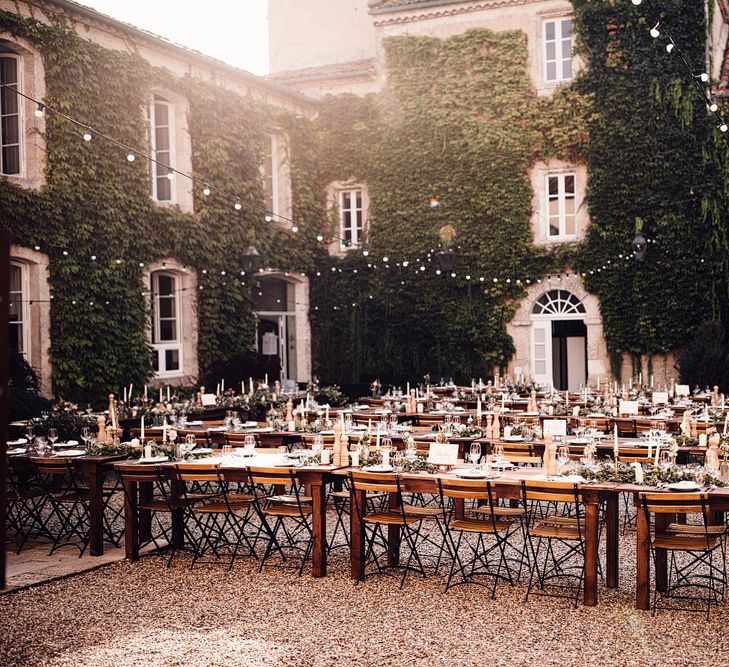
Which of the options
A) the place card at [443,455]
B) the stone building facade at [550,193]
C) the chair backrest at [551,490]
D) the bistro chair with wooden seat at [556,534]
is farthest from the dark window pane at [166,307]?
the chair backrest at [551,490]

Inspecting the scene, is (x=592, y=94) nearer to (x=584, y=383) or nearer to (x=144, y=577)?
(x=584, y=383)

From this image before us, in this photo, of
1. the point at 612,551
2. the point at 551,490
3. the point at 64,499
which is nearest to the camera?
the point at 551,490

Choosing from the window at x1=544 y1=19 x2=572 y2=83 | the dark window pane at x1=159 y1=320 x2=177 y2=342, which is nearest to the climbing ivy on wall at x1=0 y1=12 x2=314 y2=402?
the dark window pane at x1=159 y1=320 x2=177 y2=342

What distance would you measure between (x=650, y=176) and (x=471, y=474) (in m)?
13.6

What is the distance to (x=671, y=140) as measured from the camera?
63.4 ft

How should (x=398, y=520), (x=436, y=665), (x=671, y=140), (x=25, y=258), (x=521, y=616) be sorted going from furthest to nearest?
1. (x=671, y=140)
2. (x=25, y=258)
3. (x=398, y=520)
4. (x=521, y=616)
5. (x=436, y=665)

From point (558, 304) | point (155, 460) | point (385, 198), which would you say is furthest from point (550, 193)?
point (155, 460)

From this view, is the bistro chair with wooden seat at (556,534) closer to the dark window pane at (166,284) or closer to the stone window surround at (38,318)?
the stone window surround at (38,318)

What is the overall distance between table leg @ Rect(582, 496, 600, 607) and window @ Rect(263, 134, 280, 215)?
594 inches

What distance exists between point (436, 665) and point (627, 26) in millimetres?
16851

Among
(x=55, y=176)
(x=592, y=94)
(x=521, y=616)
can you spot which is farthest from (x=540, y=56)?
(x=521, y=616)

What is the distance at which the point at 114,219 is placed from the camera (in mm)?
16406

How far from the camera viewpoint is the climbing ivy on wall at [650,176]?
1911 cm

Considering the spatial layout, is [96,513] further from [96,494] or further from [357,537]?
[357,537]
